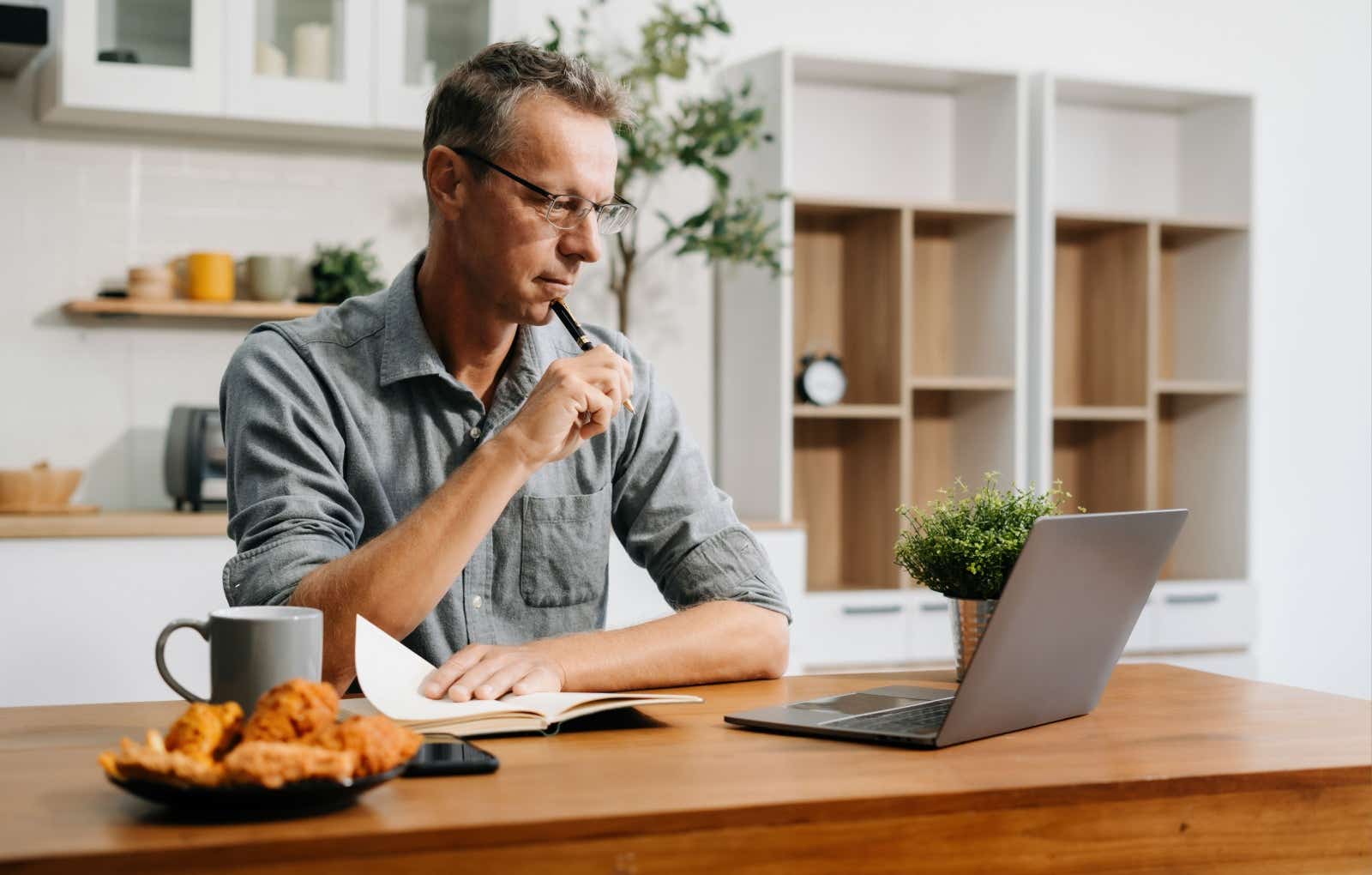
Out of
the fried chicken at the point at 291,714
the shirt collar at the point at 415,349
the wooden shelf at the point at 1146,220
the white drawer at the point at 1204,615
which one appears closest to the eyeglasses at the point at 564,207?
the shirt collar at the point at 415,349

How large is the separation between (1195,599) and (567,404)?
2.83m

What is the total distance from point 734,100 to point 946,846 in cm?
296

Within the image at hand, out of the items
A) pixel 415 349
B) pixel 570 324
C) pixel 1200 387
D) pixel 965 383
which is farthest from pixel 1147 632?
pixel 415 349

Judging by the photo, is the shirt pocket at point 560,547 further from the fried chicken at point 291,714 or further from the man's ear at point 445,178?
the fried chicken at point 291,714

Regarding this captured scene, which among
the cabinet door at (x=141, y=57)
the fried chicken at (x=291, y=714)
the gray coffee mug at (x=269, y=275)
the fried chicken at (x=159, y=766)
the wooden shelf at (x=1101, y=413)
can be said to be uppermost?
the cabinet door at (x=141, y=57)

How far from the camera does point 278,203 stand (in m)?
3.55

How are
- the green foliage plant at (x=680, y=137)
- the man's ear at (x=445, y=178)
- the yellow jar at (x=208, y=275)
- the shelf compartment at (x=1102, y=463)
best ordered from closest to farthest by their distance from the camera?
1. the man's ear at (x=445, y=178)
2. the yellow jar at (x=208, y=275)
3. the green foliage plant at (x=680, y=137)
4. the shelf compartment at (x=1102, y=463)

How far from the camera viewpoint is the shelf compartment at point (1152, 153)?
4090 millimetres

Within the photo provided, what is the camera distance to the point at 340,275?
3.44 metres

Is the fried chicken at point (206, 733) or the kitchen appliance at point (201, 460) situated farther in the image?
the kitchen appliance at point (201, 460)

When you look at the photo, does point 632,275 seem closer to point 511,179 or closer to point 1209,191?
point 1209,191

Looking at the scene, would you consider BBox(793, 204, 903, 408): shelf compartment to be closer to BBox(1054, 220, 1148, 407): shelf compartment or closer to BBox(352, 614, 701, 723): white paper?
BBox(1054, 220, 1148, 407): shelf compartment

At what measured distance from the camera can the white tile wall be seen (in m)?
3.36

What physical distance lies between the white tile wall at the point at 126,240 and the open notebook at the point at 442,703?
2389mm
